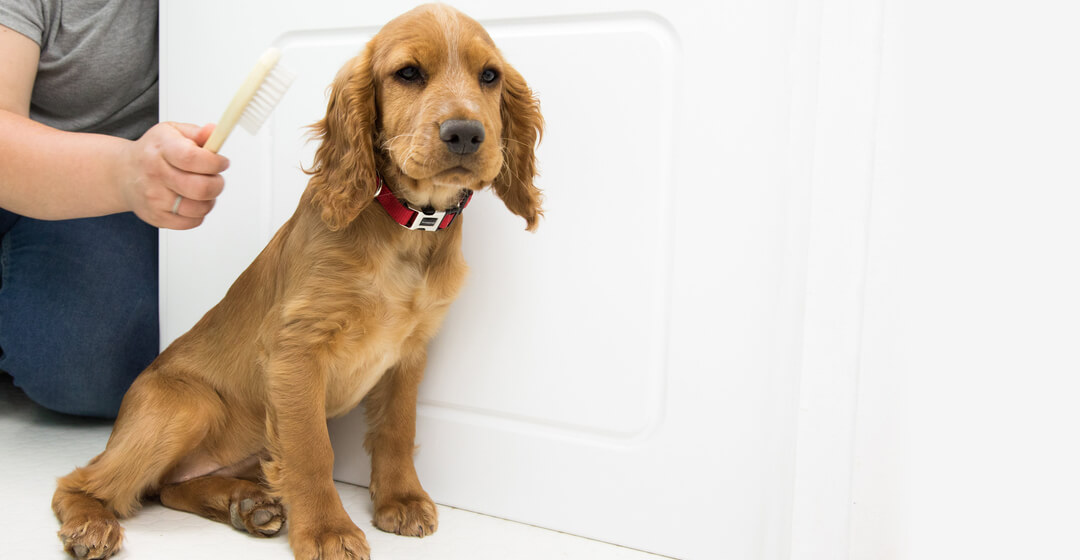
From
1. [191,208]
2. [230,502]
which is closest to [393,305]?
[191,208]

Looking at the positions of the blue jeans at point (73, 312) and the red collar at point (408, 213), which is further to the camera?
the blue jeans at point (73, 312)

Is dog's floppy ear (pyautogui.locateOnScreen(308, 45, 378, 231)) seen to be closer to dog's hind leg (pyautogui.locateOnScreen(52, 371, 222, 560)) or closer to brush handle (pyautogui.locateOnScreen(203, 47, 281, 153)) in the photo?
brush handle (pyautogui.locateOnScreen(203, 47, 281, 153))

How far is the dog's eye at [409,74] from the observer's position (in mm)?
1354

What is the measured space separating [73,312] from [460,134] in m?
1.52

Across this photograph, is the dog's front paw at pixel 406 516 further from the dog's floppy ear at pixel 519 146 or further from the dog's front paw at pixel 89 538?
the dog's floppy ear at pixel 519 146

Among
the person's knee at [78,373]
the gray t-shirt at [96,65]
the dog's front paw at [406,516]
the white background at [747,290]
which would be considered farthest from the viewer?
the person's knee at [78,373]

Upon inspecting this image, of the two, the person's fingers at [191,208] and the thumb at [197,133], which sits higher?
the thumb at [197,133]

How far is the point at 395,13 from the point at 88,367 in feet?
4.40


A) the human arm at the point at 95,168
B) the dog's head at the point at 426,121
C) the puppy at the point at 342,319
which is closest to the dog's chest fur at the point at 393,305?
the puppy at the point at 342,319

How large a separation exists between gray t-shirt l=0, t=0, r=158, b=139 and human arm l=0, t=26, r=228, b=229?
0.19m

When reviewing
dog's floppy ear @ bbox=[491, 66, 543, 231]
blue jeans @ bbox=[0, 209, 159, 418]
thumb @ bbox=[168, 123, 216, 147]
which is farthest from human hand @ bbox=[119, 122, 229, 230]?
blue jeans @ bbox=[0, 209, 159, 418]

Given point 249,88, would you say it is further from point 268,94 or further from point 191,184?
point 191,184

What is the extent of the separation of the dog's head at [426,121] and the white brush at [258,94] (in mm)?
153

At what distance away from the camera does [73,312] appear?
6.91 ft
